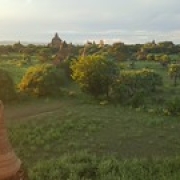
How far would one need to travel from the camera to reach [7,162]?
763 centimetres

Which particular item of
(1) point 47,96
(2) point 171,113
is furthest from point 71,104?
(2) point 171,113

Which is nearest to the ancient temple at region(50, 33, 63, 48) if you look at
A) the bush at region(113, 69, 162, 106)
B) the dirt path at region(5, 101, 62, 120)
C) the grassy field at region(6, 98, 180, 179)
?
the bush at region(113, 69, 162, 106)

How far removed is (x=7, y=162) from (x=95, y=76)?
2869 cm

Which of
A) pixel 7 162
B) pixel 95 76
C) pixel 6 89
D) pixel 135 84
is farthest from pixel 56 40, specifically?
pixel 7 162

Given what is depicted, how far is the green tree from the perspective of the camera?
36.2 meters

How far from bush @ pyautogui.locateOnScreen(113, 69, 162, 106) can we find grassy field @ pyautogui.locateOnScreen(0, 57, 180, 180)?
181 centimetres

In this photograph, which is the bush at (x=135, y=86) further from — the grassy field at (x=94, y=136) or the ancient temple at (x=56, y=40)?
the ancient temple at (x=56, y=40)

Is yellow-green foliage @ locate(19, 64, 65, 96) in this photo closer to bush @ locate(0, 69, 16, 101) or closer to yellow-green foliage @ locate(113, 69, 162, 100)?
bush @ locate(0, 69, 16, 101)

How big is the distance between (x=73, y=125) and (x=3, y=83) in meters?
Answer: 9.96

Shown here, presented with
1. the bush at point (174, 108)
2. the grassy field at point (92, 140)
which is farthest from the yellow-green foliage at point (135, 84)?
the bush at point (174, 108)

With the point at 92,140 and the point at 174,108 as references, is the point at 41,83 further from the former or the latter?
the point at 92,140

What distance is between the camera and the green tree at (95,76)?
36.2 meters

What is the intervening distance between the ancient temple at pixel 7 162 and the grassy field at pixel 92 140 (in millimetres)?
6742

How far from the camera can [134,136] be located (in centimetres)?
2281
